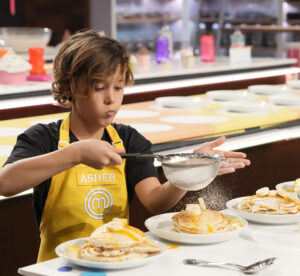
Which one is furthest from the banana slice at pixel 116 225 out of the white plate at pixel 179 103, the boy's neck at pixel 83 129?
the white plate at pixel 179 103

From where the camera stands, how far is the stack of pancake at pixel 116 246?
1469mm

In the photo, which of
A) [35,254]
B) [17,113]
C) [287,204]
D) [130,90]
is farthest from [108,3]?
[287,204]

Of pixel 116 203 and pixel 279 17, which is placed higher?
pixel 279 17

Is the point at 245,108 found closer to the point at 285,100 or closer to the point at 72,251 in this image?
the point at 285,100

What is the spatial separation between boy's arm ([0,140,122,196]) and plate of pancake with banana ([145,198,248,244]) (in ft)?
0.72

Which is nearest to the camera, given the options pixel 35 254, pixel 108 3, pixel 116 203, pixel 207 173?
pixel 207 173

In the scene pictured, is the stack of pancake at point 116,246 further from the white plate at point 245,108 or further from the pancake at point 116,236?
the white plate at point 245,108

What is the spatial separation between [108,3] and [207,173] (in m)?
6.84

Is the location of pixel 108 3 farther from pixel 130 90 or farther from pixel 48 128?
pixel 48 128

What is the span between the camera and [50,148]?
2.02m

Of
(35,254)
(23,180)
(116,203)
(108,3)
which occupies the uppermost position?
(108,3)

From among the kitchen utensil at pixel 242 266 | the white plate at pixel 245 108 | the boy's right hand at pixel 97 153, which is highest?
the boy's right hand at pixel 97 153

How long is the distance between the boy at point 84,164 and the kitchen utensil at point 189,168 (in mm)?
152

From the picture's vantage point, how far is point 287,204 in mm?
1877
